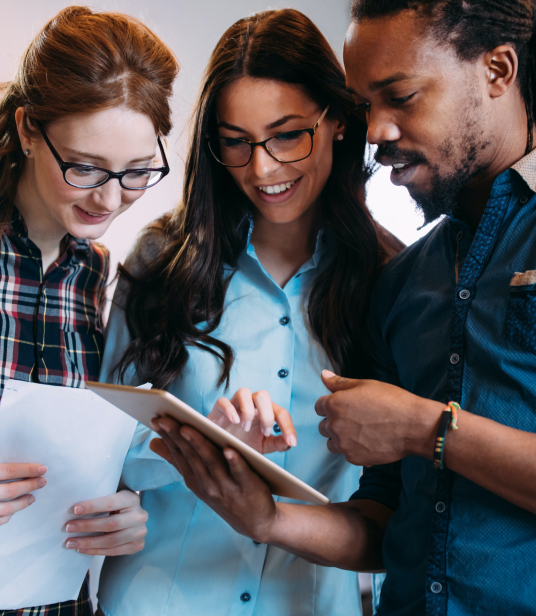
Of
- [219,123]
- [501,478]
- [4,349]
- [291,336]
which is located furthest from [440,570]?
[219,123]

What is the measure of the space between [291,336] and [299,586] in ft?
1.93

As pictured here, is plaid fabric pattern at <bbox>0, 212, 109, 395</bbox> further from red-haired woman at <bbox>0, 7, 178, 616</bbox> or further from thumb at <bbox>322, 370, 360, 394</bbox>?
thumb at <bbox>322, 370, 360, 394</bbox>

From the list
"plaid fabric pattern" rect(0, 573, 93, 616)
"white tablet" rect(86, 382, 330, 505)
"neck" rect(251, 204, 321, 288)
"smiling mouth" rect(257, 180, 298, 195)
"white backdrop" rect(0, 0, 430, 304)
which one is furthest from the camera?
"white backdrop" rect(0, 0, 430, 304)

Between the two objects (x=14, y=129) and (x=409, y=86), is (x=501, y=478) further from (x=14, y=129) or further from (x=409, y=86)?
(x=14, y=129)

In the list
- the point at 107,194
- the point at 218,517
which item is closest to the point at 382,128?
the point at 107,194

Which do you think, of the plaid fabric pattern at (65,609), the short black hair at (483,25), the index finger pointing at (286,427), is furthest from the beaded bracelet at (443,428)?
the plaid fabric pattern at (65,609)

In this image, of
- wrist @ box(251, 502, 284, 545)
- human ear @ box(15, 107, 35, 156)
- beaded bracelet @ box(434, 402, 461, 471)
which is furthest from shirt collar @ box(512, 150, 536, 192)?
human ear @ box(15, 107, 35, 156)

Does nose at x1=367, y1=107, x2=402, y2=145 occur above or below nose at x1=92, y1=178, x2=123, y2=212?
above

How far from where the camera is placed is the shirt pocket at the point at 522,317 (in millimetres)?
983

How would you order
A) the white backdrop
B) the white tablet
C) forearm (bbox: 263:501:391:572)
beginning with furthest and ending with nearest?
the white backdrop < forearm (bbox: 263:501:391:572) < the white tablet

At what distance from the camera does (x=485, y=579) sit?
0.96 m

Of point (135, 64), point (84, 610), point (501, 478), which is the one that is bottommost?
point (84, 610)

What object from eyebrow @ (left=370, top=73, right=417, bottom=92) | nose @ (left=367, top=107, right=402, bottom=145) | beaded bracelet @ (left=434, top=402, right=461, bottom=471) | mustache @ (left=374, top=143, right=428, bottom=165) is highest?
eyebrow @ (left=370, top=73, right=417, bottom=92)

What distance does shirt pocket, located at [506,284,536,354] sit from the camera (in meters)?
0.98
